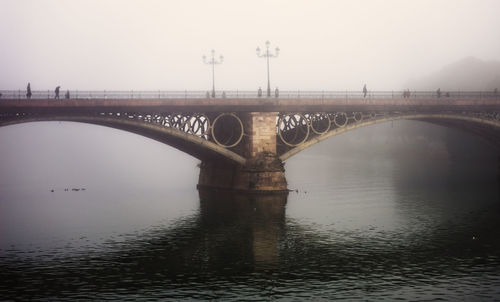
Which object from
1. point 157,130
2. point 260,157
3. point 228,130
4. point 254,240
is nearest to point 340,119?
point 228,130

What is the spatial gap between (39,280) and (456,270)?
Result: 21770 mm

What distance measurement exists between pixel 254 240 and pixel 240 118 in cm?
2219

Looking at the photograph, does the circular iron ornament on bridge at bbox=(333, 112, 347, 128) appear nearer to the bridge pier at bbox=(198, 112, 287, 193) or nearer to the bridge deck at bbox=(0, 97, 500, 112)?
the bridge deck at bbox=(0, 97, 500, 112)

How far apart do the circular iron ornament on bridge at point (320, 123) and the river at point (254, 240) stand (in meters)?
6.57

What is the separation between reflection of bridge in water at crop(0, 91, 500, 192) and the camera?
2255 inches

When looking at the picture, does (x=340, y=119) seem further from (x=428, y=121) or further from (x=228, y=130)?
(x=228, y=130)

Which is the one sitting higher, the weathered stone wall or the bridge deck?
the bridge deck

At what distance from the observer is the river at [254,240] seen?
32.1m

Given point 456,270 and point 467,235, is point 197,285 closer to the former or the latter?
point 456,270

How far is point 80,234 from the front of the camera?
46.2m

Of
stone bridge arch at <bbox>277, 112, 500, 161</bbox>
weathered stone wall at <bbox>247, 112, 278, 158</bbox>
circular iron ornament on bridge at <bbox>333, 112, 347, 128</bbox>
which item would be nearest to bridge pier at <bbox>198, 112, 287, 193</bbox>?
weathered stone wall at <bbox>247, 112, 278, 158</bbox>

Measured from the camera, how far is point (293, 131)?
231 ft

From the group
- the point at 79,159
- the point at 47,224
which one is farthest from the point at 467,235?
the point at 79,159

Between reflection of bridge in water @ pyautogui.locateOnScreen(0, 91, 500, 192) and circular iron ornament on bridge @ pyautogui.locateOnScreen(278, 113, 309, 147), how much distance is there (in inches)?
4.2
